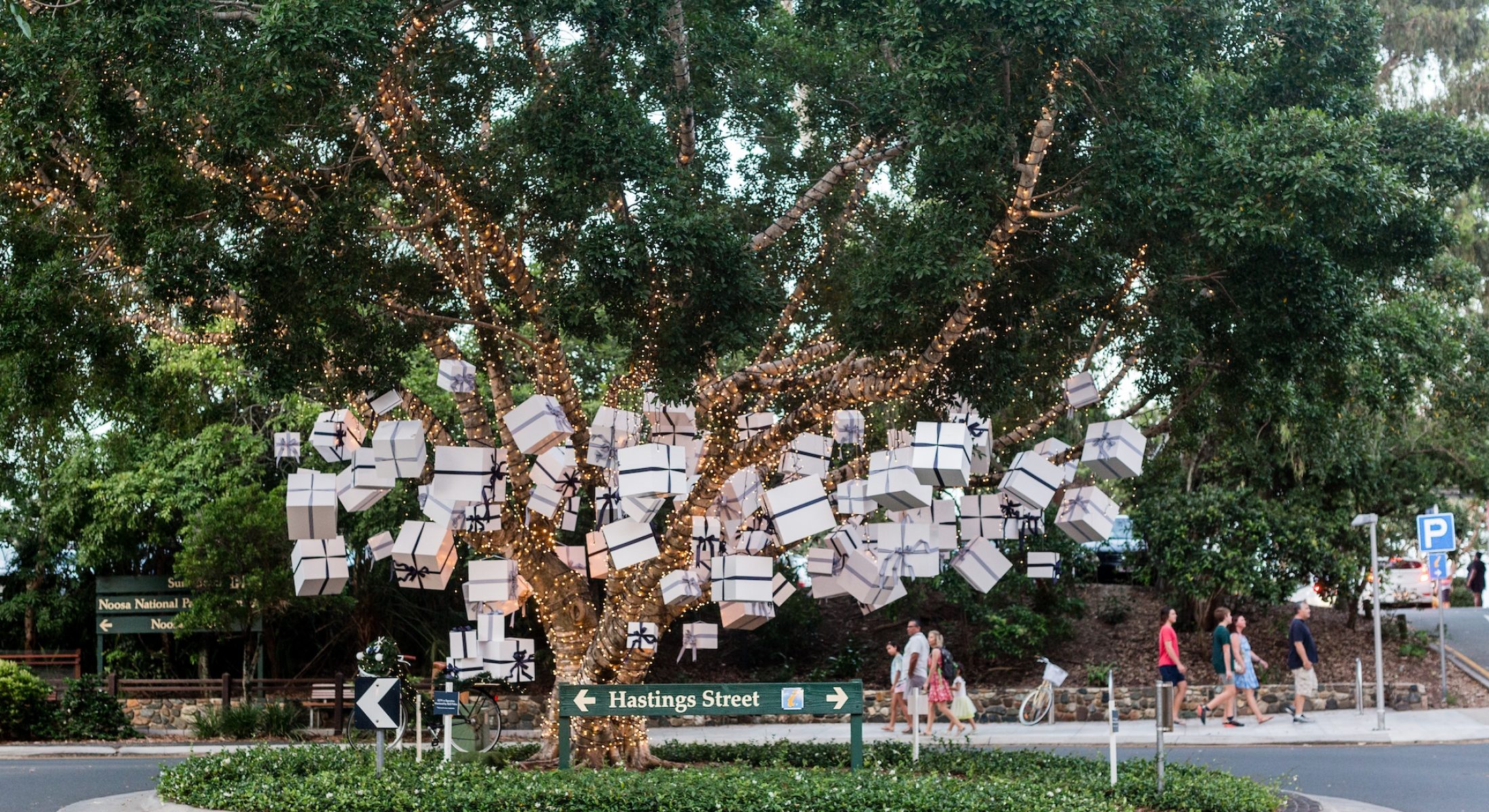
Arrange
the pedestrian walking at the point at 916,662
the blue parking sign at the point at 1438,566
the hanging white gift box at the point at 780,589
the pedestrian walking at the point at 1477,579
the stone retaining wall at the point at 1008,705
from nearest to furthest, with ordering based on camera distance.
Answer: the hanging white gift box at the point at 780,589, the pedestrian walking at the point at 916,662, the stone retaining wall at the point at 1008,705, the blue parking sign at the point at 1438,566, the pedestrian walking at the point at 1477,579

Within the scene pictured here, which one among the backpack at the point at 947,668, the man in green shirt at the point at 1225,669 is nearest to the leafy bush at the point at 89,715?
the backpack at the point at 947,668

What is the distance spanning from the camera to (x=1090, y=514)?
12.4 m

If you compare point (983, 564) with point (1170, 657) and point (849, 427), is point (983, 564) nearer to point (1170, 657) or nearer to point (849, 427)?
point (849, 427)

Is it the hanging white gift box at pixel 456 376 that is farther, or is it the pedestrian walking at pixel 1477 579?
the pedestrian walking at pixel 1477 579

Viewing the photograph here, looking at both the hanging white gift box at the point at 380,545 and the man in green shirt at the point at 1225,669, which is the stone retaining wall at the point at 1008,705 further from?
the hanging white gift box at the point at 380,545

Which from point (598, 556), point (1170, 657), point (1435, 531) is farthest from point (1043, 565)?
point (1435, 531)

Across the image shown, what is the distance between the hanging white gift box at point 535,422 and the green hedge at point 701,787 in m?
2.79

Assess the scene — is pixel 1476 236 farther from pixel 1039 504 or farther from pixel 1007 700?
pixel 1039 504

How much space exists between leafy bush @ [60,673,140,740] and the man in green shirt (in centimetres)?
1643

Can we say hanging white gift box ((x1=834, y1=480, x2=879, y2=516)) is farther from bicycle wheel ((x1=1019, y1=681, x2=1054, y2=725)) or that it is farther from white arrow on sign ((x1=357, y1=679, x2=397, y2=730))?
bicycle wheel ((x1=1019, y1=681, x2=1054, y2=725))

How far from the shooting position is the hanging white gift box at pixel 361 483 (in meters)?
12.3

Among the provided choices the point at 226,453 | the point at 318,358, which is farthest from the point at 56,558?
the point at 318,358

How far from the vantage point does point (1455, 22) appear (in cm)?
2562

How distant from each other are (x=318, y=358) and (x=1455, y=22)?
2224 centimetres
